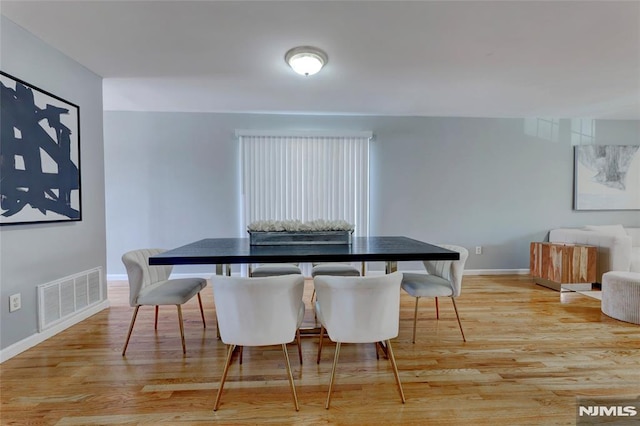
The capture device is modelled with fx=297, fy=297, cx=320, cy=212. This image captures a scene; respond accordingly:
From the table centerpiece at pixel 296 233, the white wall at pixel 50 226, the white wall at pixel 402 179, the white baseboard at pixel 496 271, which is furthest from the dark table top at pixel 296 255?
the white baseboard at pixel 496 271

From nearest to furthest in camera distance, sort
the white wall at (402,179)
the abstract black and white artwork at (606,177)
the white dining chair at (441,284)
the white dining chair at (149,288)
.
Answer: the white dining chair at (149,288)
the white dining chair at (441,284)
the white wall at (402,179)
the abstract black and white artwork at (606,177)

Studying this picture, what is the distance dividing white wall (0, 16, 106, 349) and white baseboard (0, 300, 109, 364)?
0.03m

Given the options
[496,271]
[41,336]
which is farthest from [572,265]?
[41,336]

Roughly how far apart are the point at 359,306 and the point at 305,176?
3002mm

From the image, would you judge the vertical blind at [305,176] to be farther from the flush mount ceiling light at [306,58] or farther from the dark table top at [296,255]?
the dark table top at [296,255]

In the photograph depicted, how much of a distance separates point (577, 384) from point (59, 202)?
4.00m

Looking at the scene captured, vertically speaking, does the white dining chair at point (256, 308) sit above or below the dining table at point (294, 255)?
below

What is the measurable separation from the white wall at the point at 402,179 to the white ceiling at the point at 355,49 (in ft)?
1.73

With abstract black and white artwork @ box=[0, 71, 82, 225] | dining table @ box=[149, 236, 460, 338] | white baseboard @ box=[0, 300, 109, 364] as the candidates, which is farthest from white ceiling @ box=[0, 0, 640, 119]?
white baseboard @ box=[0, 300, 109, 364]

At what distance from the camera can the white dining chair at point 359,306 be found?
4.96 feet

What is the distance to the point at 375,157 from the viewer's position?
14.5 ft

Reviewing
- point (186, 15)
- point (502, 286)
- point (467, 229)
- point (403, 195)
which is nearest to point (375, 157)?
point (403, 195)

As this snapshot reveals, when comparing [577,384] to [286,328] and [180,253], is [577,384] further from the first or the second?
[180,253]

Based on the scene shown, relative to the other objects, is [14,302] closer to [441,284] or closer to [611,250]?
[441,284]
